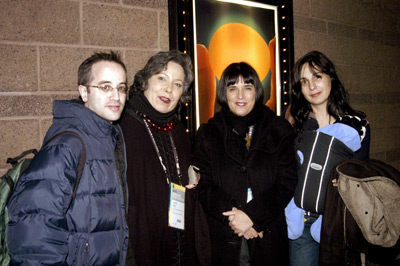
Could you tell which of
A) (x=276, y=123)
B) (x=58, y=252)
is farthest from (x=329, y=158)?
(x=58, y=252)

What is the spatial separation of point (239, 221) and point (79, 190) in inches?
36.3

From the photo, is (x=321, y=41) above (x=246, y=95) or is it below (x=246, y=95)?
above

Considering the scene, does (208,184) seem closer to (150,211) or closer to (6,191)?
(150,211)

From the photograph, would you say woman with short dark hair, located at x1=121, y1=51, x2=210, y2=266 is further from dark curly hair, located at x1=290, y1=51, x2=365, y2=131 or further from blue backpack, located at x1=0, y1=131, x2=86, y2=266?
dark curly hair, located at x1=290, y1=51, x2=365, y2=131

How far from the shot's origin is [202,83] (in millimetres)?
2207

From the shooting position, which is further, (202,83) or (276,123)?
(202,83)

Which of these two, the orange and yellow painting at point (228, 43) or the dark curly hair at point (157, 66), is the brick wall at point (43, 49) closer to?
the dark curly hair at point (157, 66)

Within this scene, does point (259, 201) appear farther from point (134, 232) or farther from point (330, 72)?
point (330, 72)

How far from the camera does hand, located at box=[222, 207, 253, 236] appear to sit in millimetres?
1628

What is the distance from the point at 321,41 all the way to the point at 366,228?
2157 mm

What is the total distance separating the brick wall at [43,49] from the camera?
5.21 ft

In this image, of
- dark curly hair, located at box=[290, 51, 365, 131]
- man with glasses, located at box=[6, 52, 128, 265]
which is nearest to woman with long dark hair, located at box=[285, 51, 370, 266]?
dark curly hair, located at box=[290, 51, 365, 131]

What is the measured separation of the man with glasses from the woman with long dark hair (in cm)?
114

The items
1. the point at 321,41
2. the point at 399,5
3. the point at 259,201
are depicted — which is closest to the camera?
the point at 259,201
